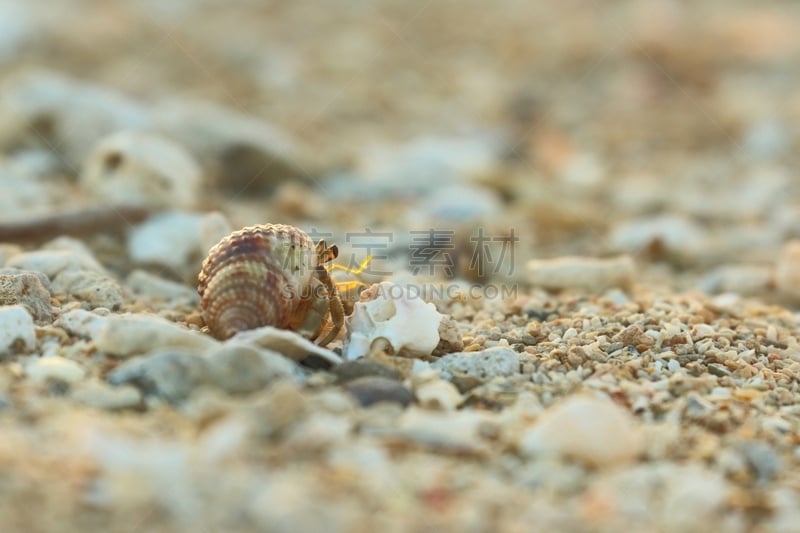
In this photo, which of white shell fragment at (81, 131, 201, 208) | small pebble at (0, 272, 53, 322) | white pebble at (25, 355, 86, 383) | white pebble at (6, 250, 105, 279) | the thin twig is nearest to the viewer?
white pebble at (25, 355, 86, 383)

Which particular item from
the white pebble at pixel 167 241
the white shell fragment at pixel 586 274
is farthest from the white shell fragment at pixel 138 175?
the white shell fragment at pixel 586 274

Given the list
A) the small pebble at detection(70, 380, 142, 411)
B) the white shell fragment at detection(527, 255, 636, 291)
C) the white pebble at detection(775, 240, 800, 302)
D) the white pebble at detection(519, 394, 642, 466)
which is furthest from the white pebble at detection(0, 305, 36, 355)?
the white pebble at detection(775, 240, 800, 302)

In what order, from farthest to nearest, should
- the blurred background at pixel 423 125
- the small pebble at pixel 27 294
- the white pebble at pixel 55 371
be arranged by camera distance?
the blurred background at pixel 423 125
the small pebble at pixel 27 294
the white pebble at pixel 55 371

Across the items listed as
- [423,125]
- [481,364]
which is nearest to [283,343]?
[481,364]

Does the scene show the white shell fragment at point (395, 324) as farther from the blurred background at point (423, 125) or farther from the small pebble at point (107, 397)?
the blurred background at point (423, 125)

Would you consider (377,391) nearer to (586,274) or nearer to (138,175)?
(586,274)

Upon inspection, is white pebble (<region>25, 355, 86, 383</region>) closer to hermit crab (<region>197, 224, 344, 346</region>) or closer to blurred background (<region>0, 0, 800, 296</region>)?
hermit crab (<region>197, 224, 344, 346</region>)
